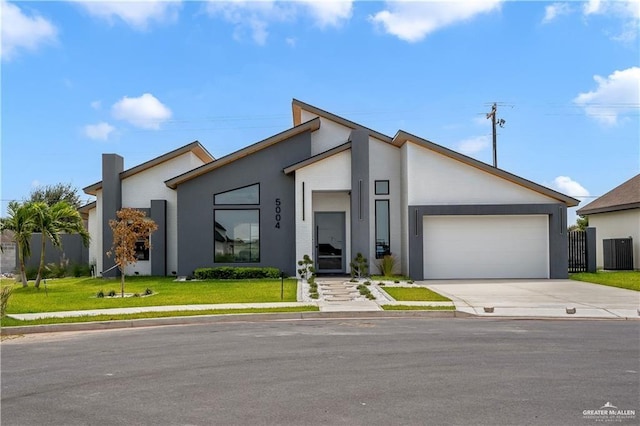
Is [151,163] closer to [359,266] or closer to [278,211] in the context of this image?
[278,211]

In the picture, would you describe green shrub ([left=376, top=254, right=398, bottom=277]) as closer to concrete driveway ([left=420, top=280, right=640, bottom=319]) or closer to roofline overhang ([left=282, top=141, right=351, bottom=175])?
concrete driveway ([left=420, top=280, right=640, bottom=319])

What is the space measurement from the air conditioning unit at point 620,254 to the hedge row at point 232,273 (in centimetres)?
1636

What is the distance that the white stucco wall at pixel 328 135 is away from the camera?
23.9 metres

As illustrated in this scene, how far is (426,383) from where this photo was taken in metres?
6.57

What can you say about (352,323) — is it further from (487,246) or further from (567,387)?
(487,246)

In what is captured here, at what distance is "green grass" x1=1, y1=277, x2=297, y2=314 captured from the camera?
14109 millimetres

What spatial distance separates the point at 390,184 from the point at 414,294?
7.28 m

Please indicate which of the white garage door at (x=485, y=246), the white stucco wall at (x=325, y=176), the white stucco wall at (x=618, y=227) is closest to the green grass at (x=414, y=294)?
the white garage door at (x=485, y=246)

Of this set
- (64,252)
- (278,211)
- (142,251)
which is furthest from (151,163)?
(64,252)

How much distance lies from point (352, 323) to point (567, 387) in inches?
220

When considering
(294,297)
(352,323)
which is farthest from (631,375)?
(294,297)

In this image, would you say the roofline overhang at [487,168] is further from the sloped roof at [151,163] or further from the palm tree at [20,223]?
the palm tree at [20,223]

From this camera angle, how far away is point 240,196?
72.6 ft

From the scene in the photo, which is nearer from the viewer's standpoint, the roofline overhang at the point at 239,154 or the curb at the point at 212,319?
the curb at the point at 212,319
